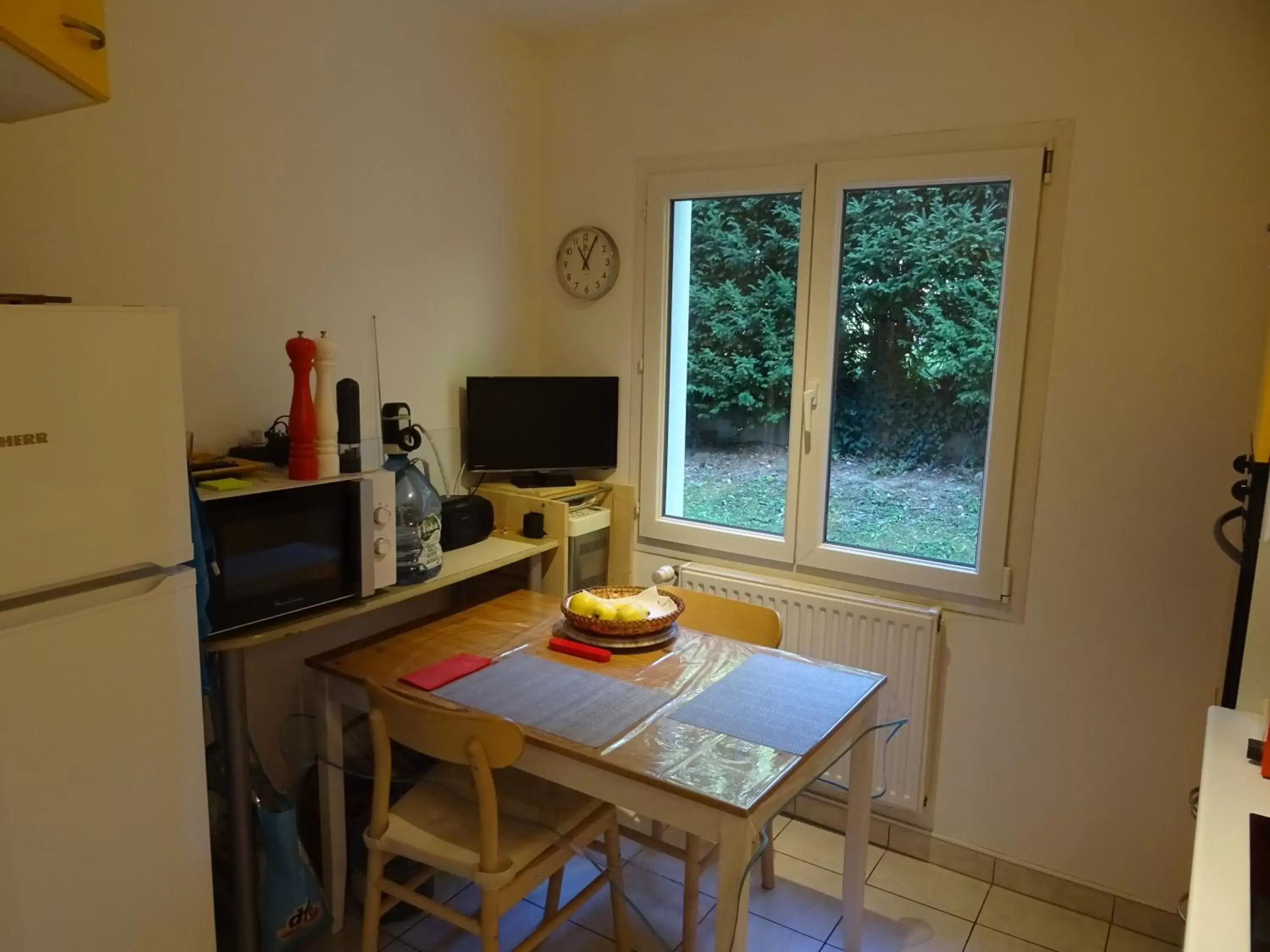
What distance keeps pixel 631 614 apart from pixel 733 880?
2.49ft

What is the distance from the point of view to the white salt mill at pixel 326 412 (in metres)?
1.97

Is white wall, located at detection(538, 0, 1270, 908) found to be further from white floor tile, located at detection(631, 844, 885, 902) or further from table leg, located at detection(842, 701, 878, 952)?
table leg, located at detection(842, 701, 878, 952)

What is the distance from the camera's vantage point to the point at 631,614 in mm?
2189

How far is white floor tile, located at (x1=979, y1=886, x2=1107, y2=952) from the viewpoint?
2279 millimetres

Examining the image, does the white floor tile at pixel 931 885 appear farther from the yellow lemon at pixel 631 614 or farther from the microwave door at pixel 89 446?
the microwave door at pixel 89 446

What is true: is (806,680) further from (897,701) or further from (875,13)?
(875,13)

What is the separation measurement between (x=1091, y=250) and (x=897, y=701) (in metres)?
1.31

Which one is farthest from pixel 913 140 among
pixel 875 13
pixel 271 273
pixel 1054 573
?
pixel 271 273

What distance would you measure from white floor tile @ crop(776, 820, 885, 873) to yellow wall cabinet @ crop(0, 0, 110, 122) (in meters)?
2.49

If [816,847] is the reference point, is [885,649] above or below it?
above

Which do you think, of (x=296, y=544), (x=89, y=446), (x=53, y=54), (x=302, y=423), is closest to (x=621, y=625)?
(x=296, y=544)

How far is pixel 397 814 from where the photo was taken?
189 cm

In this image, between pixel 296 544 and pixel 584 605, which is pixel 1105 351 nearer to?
pixel 584 605

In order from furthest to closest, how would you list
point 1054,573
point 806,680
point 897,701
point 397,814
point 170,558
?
point 897,701 < point 1054,573 < point 806,680 < point 397,814 < point 170,558
